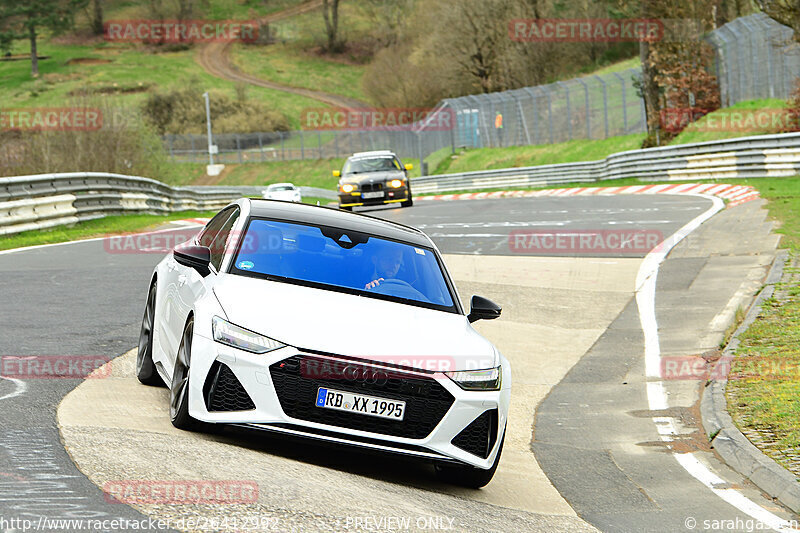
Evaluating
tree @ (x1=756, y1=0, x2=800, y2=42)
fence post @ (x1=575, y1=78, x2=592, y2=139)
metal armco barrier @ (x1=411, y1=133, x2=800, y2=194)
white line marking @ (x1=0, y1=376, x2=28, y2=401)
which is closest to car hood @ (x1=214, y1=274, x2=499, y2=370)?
white line marking @ (x1=0, y1=376, x2=28, y2=401)

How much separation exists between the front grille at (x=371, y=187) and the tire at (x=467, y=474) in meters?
23.4

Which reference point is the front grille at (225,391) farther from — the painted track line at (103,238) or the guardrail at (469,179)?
the guardrail at (469,179)

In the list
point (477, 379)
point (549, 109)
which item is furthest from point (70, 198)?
point (549, 109)

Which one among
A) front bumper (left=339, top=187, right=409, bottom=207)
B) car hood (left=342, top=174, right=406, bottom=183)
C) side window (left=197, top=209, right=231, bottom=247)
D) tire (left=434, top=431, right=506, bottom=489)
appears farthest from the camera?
car hood (left=342, top=174, right=406, bottom=183)

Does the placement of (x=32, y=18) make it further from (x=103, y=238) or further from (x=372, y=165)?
(x=103, y=238)

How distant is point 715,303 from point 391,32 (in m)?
115

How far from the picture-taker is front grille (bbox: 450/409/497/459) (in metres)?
6.52

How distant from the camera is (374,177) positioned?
3027 cm

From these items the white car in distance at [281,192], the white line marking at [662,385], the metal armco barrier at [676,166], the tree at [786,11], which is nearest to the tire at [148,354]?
the white line marking at [662,385]

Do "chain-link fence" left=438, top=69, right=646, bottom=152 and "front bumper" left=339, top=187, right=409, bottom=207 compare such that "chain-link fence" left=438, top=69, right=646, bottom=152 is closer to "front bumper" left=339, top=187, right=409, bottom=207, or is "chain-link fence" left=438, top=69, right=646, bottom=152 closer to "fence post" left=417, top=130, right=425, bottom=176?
"fence post" left=417, top=130, right=425, bottom=176

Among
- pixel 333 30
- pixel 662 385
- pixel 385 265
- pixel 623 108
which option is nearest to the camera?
pixel 385 265

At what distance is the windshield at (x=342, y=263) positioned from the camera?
725 centimetres

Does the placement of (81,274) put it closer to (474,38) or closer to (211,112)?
(474,38)

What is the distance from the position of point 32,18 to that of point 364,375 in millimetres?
126601
